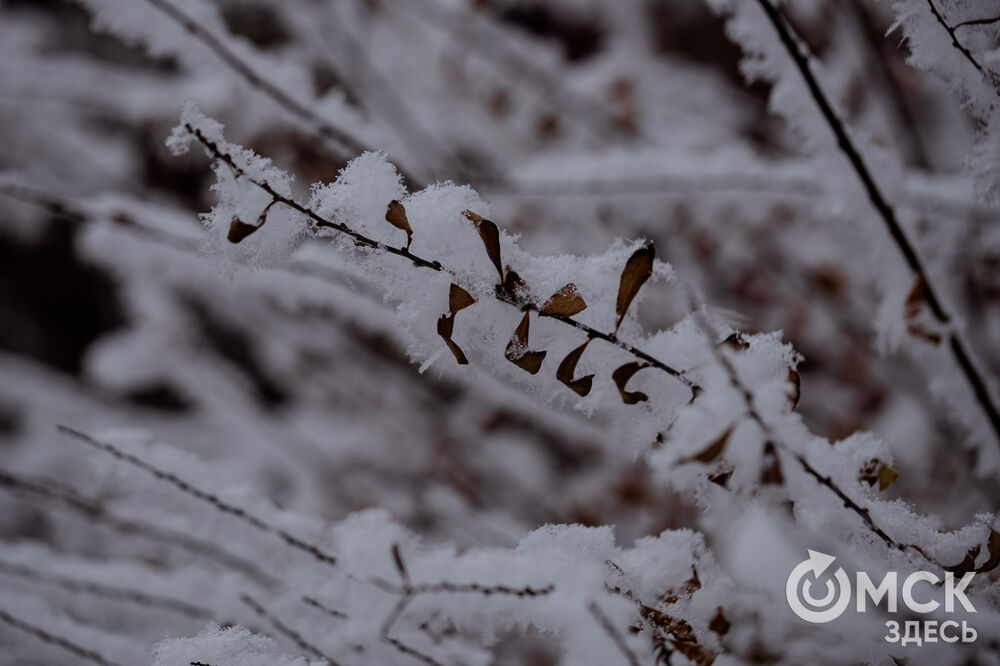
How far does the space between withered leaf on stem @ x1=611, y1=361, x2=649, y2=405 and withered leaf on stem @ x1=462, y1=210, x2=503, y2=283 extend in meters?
0.09

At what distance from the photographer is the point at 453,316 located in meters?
0.35

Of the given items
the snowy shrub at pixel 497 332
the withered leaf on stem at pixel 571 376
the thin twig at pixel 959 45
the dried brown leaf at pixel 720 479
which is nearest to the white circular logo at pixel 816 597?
the snowy shrub at pixel 497 332

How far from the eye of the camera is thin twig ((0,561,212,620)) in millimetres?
617

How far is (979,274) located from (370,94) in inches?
53.7

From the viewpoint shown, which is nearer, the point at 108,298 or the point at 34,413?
the point at 34,413

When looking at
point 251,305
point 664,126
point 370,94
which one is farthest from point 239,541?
point 664,126

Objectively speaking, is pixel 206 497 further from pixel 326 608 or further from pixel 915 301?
pixel 915 301

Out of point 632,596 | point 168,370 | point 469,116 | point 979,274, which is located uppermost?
point 469,116

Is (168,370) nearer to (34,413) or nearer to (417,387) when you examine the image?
(34,413)

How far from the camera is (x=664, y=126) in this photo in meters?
1.77

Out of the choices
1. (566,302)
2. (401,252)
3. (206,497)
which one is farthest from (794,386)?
(206,497)

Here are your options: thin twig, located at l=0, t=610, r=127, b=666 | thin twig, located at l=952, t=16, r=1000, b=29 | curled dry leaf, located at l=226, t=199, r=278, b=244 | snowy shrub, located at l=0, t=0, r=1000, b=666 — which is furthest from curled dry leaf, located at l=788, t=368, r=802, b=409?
thin twig, located at l=0, t=610, r=127, b=666

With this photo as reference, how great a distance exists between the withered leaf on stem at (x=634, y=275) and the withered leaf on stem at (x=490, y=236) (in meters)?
0.08

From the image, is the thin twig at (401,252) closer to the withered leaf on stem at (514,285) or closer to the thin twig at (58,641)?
the withered leaf on stem at (514,285)
